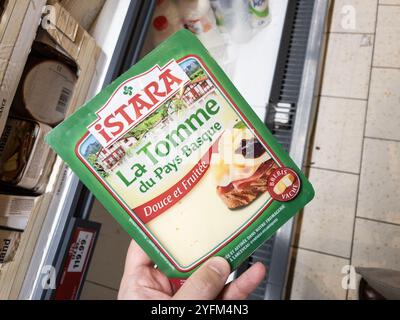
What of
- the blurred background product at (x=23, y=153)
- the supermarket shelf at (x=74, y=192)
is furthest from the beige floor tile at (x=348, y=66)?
the blurred background product at (x=23, y=153)

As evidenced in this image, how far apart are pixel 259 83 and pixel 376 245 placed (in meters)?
0.87

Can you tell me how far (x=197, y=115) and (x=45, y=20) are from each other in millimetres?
479

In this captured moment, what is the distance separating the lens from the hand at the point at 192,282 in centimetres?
71

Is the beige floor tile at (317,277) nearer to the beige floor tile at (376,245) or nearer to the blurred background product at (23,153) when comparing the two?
the beige floor tile at (376,245)

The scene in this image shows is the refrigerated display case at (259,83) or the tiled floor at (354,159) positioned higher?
the refrigerated display case at (259,83)

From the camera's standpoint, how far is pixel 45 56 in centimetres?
104

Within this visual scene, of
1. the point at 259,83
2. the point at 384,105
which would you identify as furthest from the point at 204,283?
the point at 384,105

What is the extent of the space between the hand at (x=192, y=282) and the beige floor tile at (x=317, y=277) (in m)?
0.74

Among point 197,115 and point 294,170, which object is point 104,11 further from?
point 294,170

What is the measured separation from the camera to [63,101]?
1031 millimetres

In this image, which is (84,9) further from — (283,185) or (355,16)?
(355,16)

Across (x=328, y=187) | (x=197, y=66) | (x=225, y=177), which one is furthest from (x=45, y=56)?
(x=328, y=187)

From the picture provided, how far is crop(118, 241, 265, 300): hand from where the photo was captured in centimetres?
71

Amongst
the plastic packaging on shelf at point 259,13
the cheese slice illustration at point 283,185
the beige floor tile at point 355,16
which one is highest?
the plastic packaging on shelf at point 259,13
